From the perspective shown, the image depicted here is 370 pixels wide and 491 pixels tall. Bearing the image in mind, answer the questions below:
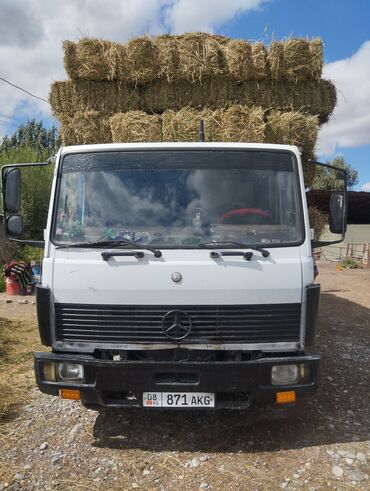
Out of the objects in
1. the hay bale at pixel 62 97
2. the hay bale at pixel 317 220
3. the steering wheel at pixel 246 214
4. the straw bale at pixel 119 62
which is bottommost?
the hay bale at pixel 317 220

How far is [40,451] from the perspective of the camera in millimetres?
3514

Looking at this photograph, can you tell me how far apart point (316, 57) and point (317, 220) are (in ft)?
7.78

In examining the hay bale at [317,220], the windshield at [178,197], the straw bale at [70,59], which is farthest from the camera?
the hay bale at [317,220]

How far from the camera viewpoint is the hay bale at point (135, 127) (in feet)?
19.5

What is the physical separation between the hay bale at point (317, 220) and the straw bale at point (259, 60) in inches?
85.5

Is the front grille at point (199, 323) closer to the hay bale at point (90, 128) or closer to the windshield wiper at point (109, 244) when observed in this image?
the windshield wiper at point (109, 244)

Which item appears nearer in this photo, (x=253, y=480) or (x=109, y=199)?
(x=253, y=480)

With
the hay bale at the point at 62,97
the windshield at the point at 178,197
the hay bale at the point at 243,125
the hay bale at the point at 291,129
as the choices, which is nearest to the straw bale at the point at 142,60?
the hay bale at the point at 62,97

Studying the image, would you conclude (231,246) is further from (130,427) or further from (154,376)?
(130,427)

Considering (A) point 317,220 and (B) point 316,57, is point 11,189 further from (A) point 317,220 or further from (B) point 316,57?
(A) point 317,220

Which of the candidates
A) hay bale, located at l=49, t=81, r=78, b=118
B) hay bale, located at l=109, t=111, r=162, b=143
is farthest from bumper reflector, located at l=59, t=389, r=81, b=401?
hay bale, located at l=49, t=81, r=78, b=118

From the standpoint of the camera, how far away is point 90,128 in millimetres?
6316

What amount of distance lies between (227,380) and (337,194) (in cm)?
179

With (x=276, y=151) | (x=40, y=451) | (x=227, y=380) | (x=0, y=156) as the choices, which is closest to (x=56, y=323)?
(x=40, y=451)
